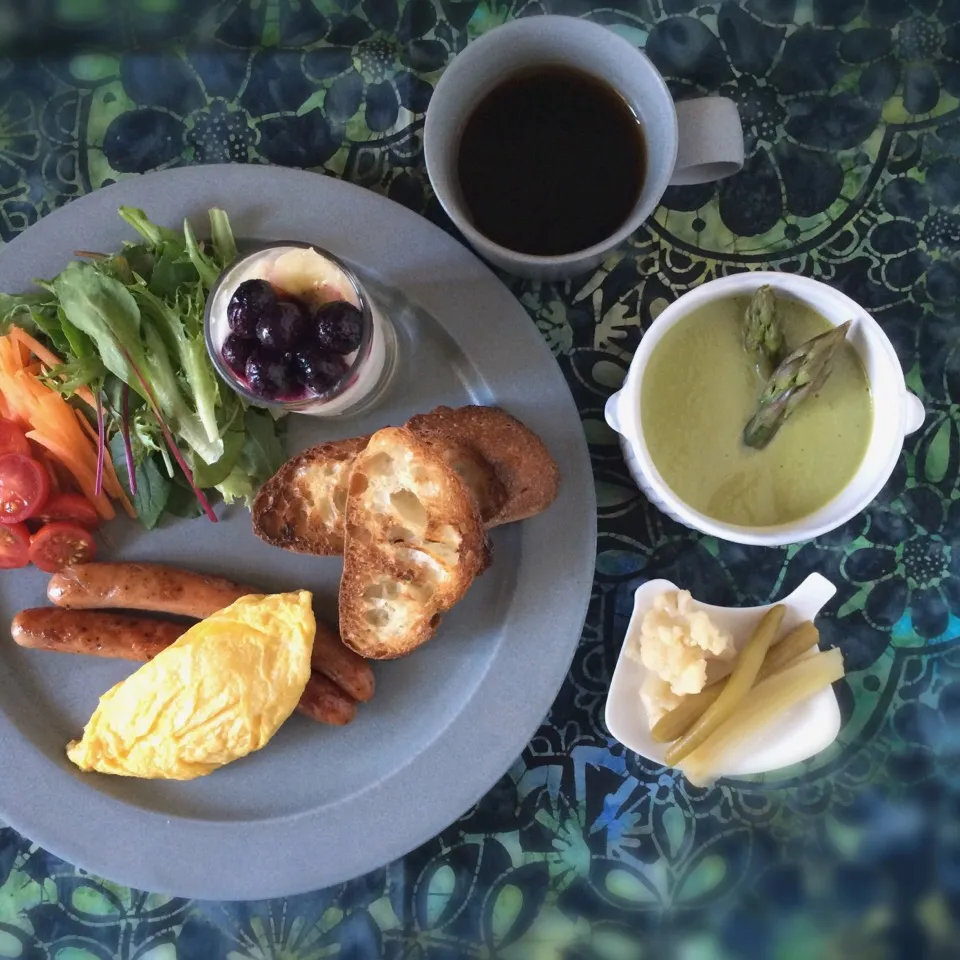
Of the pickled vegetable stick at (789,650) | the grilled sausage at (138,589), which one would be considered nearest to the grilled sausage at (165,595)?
the grilled sausage at (138,589)

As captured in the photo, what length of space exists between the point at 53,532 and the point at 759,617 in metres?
1.29

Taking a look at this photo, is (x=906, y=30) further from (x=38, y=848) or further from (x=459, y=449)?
(x=38, y=848)

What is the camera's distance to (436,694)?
5.27 ft

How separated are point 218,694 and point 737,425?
991mm

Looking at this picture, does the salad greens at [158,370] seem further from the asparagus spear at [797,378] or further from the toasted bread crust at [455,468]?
the asparagus spear at [797,378]

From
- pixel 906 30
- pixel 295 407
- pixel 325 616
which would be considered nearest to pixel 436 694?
pixel 325 616

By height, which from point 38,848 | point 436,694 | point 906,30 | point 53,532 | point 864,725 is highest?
point 906,30

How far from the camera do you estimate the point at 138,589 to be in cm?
156

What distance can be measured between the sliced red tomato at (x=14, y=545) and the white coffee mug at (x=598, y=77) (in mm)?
950

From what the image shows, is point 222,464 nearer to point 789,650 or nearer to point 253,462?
point 253,462

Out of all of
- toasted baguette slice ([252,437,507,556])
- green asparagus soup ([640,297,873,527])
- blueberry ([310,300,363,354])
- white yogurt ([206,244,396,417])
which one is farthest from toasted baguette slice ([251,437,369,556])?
green asparagus soup ([640,297,873,527])

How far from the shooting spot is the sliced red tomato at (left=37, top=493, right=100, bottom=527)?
1584mm

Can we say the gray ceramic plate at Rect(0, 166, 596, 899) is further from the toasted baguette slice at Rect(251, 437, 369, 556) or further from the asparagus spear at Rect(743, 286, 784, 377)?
the asparagus spear at Rect(743, 286, 784, 377)

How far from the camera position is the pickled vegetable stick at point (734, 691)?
153cm
